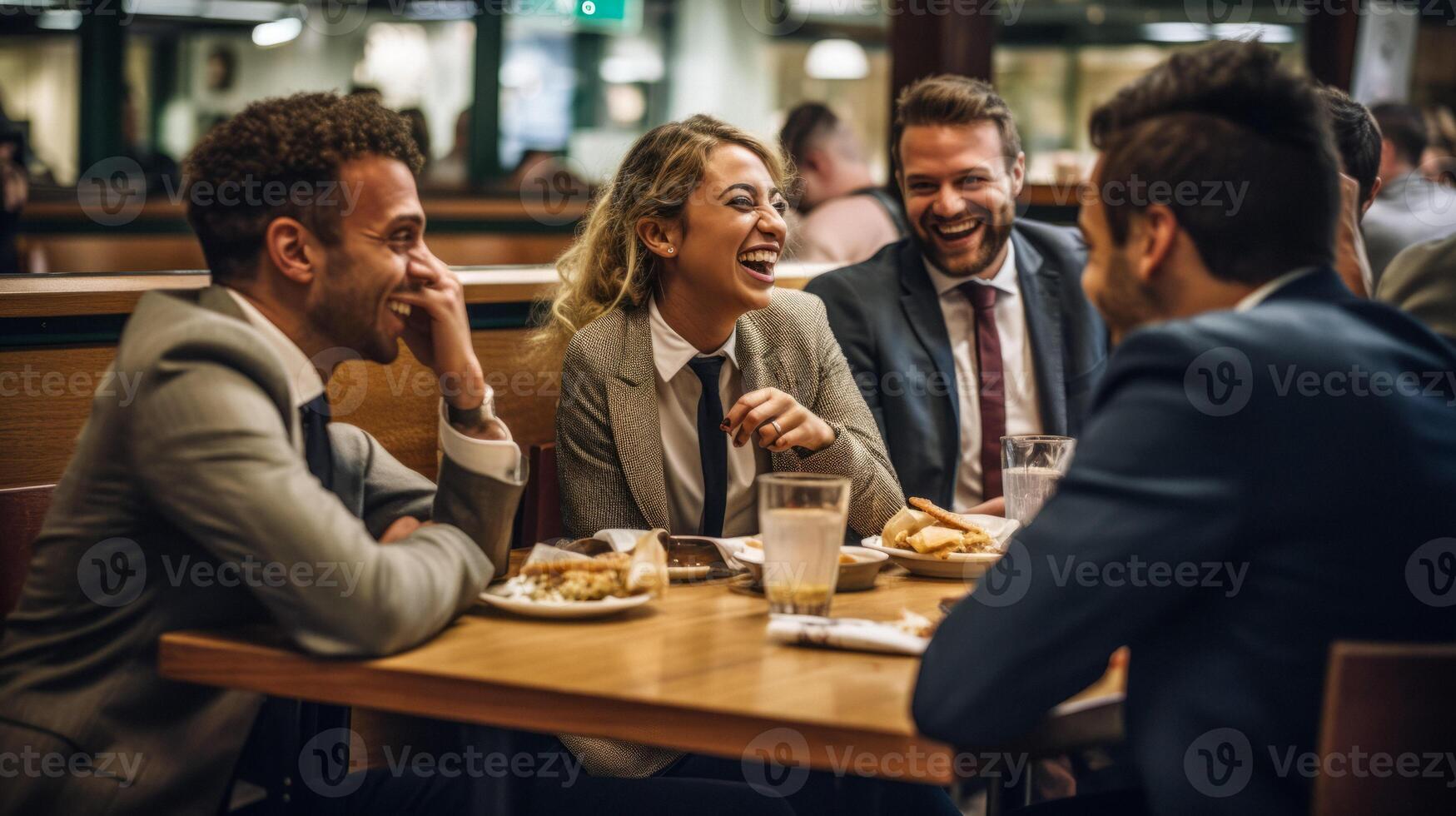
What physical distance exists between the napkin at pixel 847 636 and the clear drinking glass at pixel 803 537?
0.07 meters

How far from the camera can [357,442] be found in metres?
1.99

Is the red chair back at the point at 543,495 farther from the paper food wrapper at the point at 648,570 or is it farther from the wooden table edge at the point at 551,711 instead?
the wooden table edge at the point at 551,711

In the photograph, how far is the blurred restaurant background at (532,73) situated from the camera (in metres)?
6.05

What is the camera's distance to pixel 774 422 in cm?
212

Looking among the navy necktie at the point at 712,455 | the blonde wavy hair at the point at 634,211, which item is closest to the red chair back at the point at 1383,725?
the navy necktie at the point at 712,455

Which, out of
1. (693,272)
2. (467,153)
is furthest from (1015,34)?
(693,272)

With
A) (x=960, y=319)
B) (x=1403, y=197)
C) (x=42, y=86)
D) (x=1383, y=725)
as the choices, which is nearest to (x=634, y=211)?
(x=960, y=319)

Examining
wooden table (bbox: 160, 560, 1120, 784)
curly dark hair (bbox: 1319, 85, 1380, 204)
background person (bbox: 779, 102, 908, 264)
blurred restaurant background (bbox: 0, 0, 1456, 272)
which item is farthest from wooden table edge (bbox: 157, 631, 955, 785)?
background person (bbox: 779, 102, 908, 264)

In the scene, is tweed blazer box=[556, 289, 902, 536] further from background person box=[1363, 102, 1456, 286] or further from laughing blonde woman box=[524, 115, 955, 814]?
background person box=[1363, 102, 1456, 286]

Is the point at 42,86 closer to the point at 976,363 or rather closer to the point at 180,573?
the point at 976,363

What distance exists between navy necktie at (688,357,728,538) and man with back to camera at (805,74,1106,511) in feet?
1.75

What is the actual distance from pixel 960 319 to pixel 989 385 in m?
0.16

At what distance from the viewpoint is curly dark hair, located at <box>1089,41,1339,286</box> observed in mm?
1391

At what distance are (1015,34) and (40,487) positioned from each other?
13397 mm
